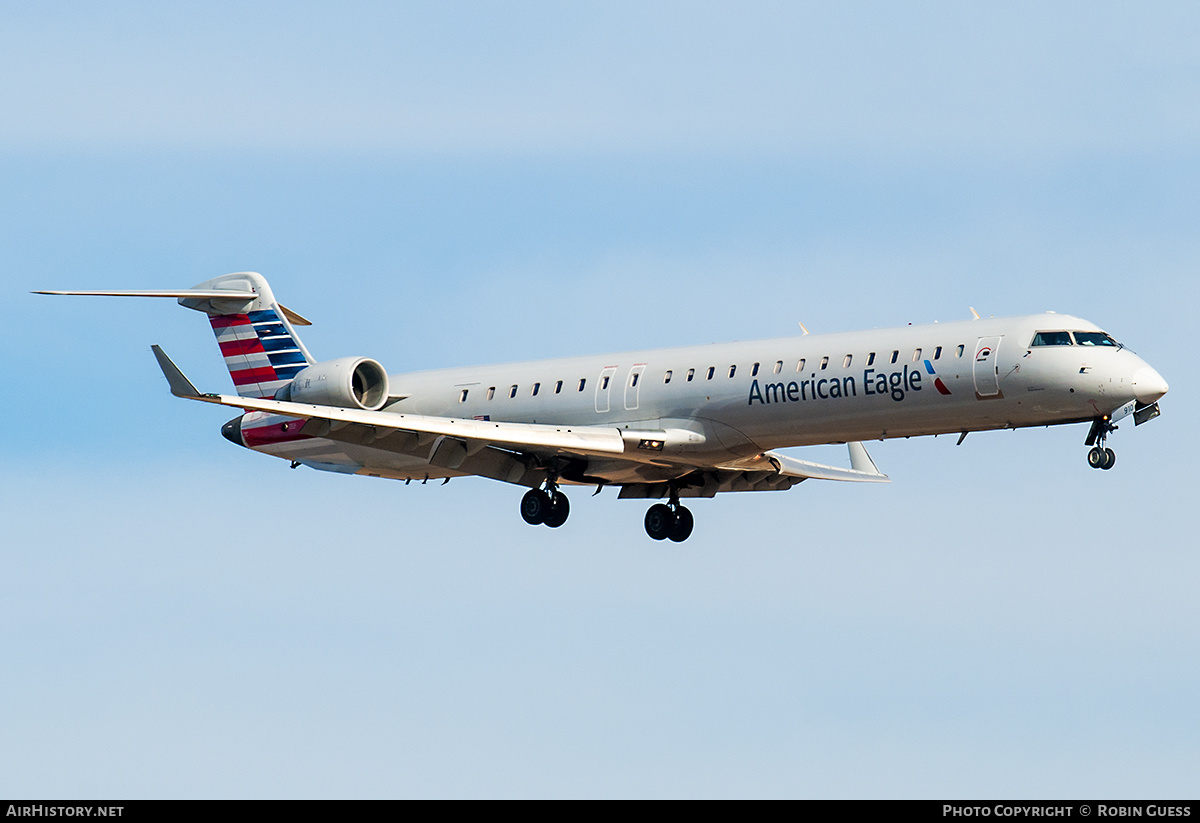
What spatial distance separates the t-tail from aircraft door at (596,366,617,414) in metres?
8.02

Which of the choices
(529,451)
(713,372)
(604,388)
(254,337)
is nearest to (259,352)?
(254,337)

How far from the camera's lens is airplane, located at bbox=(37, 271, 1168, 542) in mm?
31953

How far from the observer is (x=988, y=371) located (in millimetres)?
32125

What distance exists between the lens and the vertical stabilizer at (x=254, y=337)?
40594mm

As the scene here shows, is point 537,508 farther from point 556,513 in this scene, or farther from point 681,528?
point 681,528

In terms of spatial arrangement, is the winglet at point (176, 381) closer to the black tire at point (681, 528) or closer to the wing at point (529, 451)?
the wing at point (529, 451)

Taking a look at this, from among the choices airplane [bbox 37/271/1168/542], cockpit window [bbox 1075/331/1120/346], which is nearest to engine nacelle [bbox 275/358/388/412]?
airplane [bbox 37/271/1168/542]

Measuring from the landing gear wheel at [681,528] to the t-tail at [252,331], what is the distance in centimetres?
949

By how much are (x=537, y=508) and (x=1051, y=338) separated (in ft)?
37.5

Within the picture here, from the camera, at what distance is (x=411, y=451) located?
36.0 m

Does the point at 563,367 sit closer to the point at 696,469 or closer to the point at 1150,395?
the point at 696,469

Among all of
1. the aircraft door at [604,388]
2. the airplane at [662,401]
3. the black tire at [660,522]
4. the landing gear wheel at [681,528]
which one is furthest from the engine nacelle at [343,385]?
the landing gear wheel at [681,528]
